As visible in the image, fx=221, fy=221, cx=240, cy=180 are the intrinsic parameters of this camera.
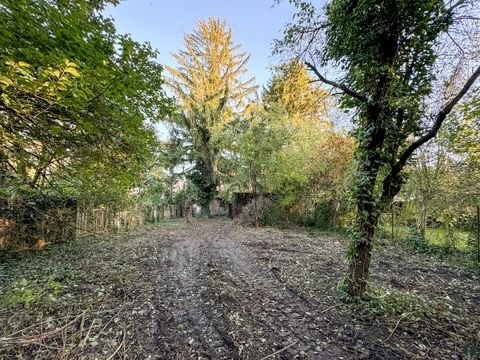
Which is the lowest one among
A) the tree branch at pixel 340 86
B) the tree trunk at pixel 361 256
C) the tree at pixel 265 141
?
the tree trunk at pixel 361 256

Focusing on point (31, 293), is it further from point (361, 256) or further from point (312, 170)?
point (312, 170)

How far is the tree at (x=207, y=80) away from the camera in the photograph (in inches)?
499

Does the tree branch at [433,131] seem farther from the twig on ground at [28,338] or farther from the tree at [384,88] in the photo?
the twig on ground at [28,338]

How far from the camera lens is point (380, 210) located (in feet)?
9.21

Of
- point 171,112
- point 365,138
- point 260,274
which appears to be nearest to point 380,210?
point 365,138

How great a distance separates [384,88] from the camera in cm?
267

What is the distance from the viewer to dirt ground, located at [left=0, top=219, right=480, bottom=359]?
205 centimetres

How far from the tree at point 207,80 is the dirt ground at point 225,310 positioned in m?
9.34

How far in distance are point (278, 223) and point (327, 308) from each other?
23.3 feet

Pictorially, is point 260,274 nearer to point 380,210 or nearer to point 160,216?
point 380,210

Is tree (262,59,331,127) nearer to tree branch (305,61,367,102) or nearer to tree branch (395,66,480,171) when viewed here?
tree branch (305,61,367,102)

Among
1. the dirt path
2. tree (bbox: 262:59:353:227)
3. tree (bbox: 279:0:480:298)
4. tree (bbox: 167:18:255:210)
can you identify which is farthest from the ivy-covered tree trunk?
tree (bbox: 167:18:255:210)

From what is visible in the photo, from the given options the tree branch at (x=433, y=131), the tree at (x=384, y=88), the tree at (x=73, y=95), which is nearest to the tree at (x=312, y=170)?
the tree at (x=384, y=88)

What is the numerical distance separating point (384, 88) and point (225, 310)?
3327mm
